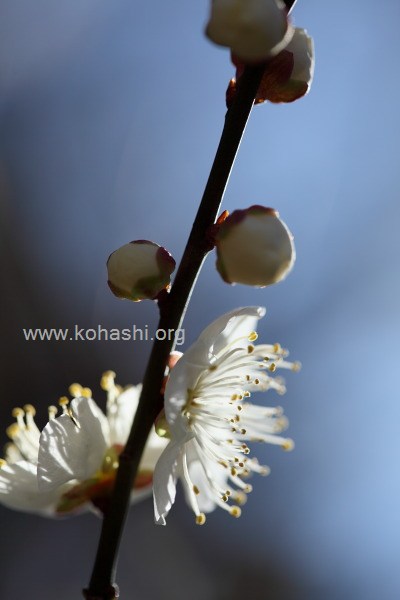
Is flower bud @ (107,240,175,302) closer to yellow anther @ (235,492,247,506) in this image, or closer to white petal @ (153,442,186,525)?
white petal @ (153,442,186,525)

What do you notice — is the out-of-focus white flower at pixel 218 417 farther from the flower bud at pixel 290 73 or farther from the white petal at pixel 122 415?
the flower bud at pixel 290 73

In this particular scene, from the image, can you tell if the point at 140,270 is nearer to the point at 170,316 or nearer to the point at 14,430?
the point at 170,316

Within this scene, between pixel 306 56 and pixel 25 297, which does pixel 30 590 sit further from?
pixel 306 56

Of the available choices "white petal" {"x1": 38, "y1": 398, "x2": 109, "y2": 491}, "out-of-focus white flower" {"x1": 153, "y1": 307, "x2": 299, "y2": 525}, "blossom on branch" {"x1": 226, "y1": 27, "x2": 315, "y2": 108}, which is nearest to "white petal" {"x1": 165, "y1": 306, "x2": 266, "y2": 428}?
"out-of-focus white flower" {"x1": 153, "y1": 307, "x2": 299, "y2": 525}

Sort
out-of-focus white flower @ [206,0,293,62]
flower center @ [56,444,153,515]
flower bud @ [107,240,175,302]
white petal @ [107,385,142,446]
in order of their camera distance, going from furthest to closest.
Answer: white petal @ [107,385,142,446] → flower center @ [56,444,153,515] → flower bud @ [107,240,175,302] → out-of-focus white flower @ [206,0,293,62]

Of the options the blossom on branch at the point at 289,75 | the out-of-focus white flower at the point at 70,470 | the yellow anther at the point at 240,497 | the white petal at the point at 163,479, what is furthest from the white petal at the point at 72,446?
the blossom on branch at the point at 289,75
